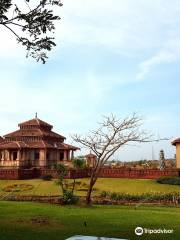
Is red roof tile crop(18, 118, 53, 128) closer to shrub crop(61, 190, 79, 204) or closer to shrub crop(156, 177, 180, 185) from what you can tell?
shrub crop(156, 177, 180, 185)

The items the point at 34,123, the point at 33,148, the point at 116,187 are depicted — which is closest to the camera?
the point at 116,187

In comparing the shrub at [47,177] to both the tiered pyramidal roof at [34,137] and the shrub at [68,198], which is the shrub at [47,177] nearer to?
the tiered pyramidal roof at [34,137]

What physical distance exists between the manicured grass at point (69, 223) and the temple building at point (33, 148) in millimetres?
31420

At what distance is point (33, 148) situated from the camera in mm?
54375

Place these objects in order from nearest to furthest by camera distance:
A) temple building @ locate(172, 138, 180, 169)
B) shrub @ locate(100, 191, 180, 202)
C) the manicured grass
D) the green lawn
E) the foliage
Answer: the manicured grass < shrub @ locate(100, 191, 180, 202) < the green lawn < the foliage < temple building @ locate(172, 138, 180, 169)

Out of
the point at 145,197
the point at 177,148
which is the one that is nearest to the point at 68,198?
the point at 145,197

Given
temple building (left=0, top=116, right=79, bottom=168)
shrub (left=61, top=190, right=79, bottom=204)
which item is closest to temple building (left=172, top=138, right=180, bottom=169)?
temple building (left=0, top=116, right=79, bottom=168)

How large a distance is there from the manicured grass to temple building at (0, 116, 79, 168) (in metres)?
31.4

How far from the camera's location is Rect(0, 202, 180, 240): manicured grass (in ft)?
48.3

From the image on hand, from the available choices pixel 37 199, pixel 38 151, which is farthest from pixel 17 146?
pixel 37 199

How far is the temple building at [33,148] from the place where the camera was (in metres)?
54.0

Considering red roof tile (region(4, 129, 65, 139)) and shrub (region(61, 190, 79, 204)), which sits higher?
red roof tile (region(4, 129, 65, 139))

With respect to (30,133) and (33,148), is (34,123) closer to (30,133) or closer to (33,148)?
(30,133)

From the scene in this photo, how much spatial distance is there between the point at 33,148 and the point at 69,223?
3772cm
